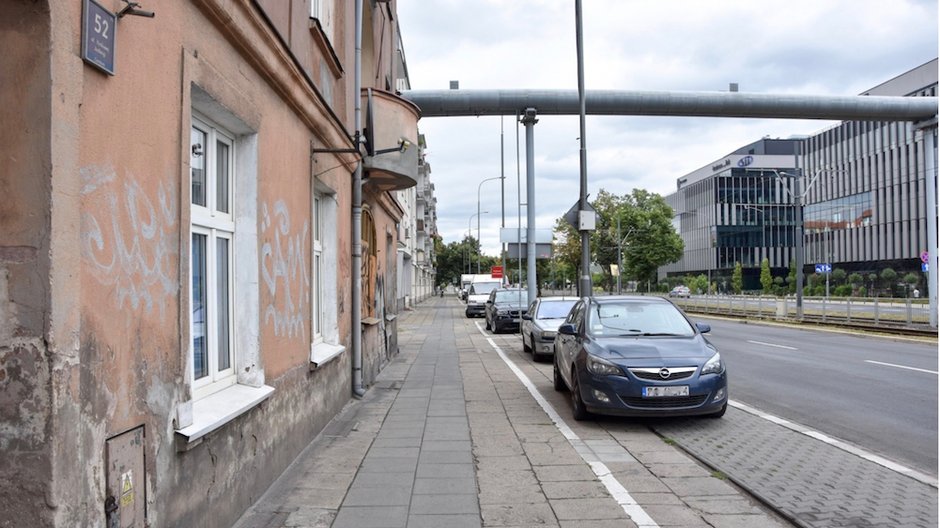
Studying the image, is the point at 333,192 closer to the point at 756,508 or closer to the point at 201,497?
the point at 201,497

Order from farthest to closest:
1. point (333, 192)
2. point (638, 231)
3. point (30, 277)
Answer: point (638, 231) < point (333, 192) < point (30, 277)

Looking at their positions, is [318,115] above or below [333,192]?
above

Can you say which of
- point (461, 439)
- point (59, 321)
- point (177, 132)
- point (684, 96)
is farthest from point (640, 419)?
point (684, 96)

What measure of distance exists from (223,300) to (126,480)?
214cm

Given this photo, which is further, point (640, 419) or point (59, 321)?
point (640, 419)

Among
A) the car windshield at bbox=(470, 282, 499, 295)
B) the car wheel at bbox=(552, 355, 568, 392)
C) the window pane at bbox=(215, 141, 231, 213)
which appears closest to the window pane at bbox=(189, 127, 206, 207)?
the window pane at bbox=(215, 141, 231, 213)

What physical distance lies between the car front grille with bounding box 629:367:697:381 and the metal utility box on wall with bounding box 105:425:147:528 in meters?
5.52

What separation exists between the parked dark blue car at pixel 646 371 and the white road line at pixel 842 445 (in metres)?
0.77

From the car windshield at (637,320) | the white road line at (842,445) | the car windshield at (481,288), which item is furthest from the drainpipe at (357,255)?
the car windshield at (481,288)

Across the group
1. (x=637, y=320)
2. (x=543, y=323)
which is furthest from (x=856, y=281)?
(x=637, y=320)

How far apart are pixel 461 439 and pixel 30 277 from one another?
17.6ft

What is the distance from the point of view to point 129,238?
325cm

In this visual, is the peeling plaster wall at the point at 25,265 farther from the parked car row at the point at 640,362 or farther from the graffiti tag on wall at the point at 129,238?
the parked car row at the point at 640,362

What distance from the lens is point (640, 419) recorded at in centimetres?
845
